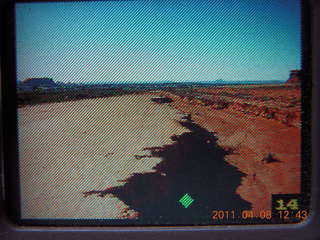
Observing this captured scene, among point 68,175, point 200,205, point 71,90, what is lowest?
point 200,205

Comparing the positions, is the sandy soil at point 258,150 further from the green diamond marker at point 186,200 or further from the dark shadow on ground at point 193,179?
A: the green diamond marker at point 186,200

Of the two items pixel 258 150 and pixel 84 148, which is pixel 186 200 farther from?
pixel 84 148

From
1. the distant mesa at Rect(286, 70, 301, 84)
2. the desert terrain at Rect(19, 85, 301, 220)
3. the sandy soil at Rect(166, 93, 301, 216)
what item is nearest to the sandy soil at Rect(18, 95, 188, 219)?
the desert terrain at Rect(19, 85, 301, 220)

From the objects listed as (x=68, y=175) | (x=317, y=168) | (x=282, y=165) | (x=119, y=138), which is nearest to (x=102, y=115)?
(x=119, y=138)

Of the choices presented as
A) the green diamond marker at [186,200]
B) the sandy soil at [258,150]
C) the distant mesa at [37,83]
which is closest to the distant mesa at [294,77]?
the sandy soil at [258,150]

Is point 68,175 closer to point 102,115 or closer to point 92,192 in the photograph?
point 92,192

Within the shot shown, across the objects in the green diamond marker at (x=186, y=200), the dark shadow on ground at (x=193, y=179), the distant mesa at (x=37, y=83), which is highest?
the distant mesa at (x=37, y=83)
